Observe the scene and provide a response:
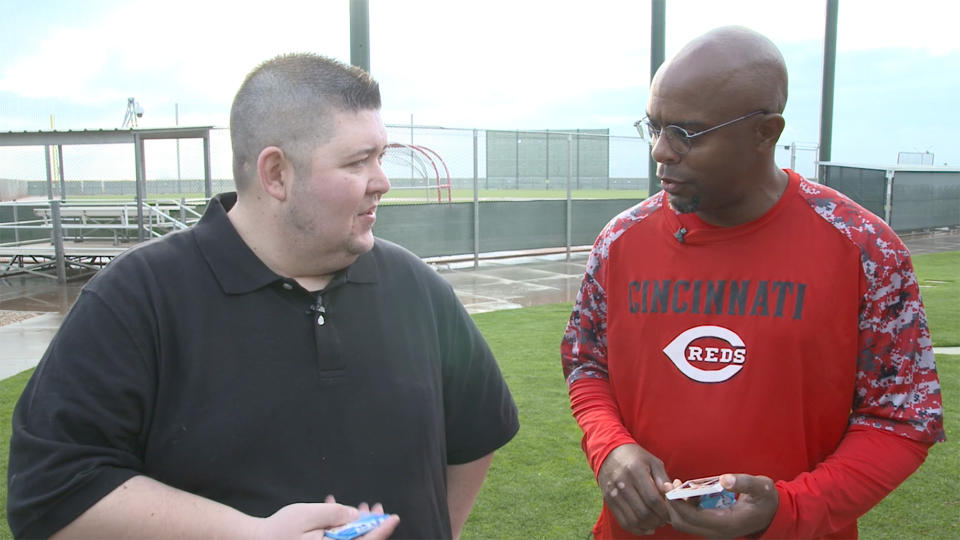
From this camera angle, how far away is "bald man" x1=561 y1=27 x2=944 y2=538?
176 cm

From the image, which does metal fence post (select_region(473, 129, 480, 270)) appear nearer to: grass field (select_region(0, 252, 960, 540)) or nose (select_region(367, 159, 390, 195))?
grass field (select_region(0, 252, 960, 540))

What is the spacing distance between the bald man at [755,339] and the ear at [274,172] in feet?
2.94

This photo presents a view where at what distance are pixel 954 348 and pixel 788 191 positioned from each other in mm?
6246

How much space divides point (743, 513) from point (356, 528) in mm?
831

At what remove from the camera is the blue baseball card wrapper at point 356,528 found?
1.45 meters

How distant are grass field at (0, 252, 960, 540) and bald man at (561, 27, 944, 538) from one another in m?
1.88

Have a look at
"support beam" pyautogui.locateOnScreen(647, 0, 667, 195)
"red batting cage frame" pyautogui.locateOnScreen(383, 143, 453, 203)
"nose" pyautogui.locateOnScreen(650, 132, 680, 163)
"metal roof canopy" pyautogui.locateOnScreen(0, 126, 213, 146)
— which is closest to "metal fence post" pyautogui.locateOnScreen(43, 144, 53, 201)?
"metal roof canopy" pyautogui.locateOnScreen(0, 126, 213, 146)

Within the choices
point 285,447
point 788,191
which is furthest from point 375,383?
point 788,191

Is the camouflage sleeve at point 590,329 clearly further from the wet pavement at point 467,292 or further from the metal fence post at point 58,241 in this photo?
the metal fence post at point 58,241

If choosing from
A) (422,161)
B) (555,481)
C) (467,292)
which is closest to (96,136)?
(422,161)

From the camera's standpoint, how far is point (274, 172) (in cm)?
166

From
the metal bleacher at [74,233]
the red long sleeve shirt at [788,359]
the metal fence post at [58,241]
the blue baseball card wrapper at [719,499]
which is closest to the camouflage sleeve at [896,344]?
the red long sleeve shirt at [788,359]

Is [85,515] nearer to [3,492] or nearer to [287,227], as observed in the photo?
[287,227]

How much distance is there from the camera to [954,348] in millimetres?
6988
